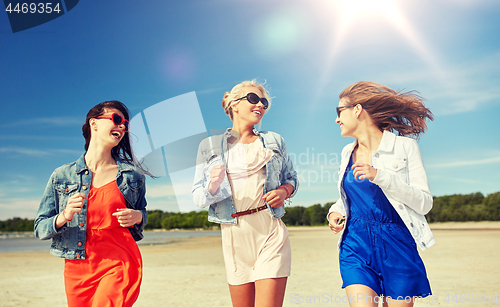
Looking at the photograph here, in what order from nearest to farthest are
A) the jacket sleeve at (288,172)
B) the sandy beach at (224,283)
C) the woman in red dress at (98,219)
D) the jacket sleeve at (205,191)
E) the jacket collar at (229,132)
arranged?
1. the woman in red dress at (98,219)
2. the jacket sleeve at (205,191)
3. the jacket sleeve at (288,172)
4. the jacket collar at (229,132)
5. the sandy beach at (224,283)

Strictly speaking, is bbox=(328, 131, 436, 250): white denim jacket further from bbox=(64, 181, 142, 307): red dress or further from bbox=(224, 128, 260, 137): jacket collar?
bbox=(64, 181, 142, 307): red dress

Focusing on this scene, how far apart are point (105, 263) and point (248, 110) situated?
221 centimetres

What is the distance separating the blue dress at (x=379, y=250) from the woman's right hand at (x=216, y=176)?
1.33 meters

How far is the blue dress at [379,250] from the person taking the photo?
3672mm

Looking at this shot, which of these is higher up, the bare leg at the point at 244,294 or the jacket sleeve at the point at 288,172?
the jacket sleeve at the point at 288,172

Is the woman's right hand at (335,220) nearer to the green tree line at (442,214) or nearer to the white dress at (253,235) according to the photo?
the white dress at (253,235)

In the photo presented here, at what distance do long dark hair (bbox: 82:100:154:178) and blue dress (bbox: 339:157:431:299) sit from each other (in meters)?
2.30

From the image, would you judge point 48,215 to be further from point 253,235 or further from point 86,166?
point 253,235

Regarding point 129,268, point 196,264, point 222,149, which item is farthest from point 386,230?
point 196,264

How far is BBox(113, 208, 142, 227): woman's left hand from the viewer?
382 cm

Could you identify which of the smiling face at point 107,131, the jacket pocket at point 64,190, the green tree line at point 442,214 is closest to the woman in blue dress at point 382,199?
the smiling face at point 107,131

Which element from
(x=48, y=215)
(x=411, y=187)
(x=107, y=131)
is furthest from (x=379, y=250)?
(x=48, y=215)

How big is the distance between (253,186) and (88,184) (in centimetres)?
171

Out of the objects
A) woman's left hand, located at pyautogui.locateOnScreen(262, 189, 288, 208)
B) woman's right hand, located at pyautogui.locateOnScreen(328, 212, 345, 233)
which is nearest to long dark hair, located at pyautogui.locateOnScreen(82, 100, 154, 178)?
woman's left hand, located at pyautogui.locateOnScreen(262, 189, 288, 208)
